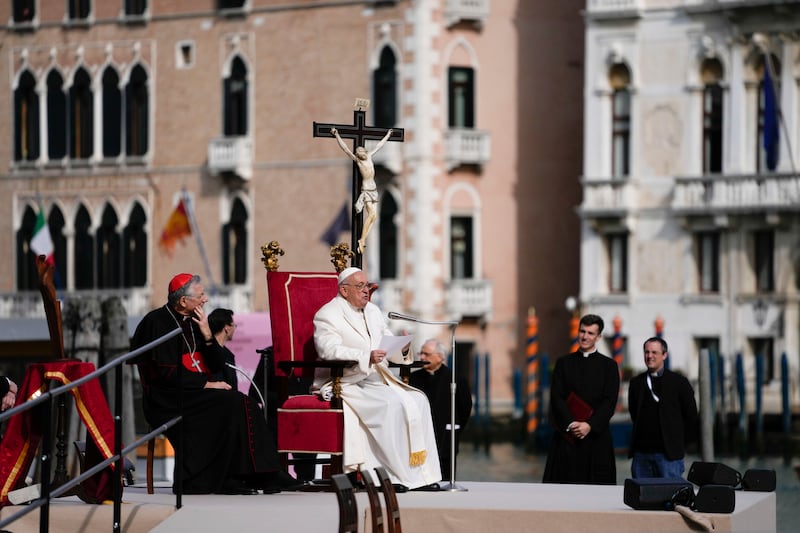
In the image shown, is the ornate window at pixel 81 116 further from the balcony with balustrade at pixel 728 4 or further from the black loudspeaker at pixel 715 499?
the black loudspeaker at pixel 715 499

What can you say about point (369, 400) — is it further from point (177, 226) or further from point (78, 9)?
point (78, 9)

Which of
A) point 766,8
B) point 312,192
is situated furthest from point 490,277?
point 766,8

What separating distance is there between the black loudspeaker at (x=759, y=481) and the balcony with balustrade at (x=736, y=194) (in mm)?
23418

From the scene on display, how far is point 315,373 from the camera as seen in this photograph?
12.4m

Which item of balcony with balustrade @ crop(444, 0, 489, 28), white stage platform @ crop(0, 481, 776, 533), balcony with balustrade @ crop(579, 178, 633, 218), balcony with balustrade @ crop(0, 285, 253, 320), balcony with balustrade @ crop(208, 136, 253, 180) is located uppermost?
balcony with balustrade @ crop(444, 0, 489, 28)

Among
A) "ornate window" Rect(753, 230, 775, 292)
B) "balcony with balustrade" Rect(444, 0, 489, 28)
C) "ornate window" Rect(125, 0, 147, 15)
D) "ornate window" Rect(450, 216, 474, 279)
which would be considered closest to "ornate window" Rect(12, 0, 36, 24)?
"ornate window" Rect(125, 0, 147, 15)

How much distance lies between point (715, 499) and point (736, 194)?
83.3ft

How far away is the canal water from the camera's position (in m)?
27.2

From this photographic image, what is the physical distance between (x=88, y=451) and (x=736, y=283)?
25329 mm

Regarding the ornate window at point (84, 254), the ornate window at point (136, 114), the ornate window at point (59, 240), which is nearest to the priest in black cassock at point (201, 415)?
the ornate window at point (136, 114)

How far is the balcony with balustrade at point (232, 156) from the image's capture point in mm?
40156

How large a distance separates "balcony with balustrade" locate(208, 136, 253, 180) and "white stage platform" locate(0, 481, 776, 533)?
2898 centimetres

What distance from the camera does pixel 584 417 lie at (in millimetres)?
13062

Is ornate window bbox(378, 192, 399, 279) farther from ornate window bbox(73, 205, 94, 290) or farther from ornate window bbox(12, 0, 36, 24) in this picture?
ornate window bbox(12, 0, 36, 24)
